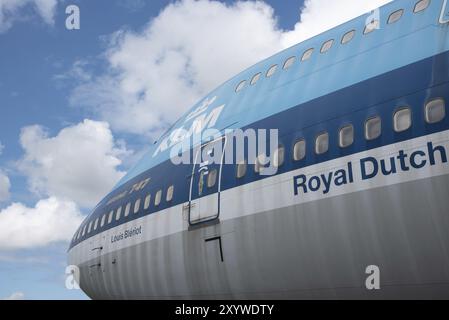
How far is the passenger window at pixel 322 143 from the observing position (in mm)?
9180

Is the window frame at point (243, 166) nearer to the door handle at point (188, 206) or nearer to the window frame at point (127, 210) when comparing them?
the door handle at point (188, 206)

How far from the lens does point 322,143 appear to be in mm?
9312

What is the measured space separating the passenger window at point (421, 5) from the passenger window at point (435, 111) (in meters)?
2.48

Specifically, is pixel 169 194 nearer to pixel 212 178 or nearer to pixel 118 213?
pixel 212 178

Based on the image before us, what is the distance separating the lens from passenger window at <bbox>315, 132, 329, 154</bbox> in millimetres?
9180

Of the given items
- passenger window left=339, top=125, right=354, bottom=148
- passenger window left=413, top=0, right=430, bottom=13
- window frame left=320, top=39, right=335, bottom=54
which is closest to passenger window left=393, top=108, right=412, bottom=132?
passenger window left=339, top=125, right=354, bottom=148

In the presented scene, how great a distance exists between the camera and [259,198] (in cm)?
1020

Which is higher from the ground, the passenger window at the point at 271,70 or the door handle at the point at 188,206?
the passenger window at the point at 271,70

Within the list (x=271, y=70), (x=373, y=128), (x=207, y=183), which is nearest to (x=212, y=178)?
(x=207, y=183)

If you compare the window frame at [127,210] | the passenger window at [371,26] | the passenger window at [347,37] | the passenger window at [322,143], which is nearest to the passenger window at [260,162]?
the passenger window at [322,143]

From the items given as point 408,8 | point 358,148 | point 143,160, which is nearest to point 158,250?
point 143,160

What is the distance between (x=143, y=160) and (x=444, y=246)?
12831mm

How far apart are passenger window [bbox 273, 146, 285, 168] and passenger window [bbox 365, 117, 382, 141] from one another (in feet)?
6.88

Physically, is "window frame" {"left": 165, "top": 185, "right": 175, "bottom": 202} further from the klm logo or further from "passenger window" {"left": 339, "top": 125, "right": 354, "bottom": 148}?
"passenger window" {"left": 339, "top": 125, "right": 354, "bottom": 148}
